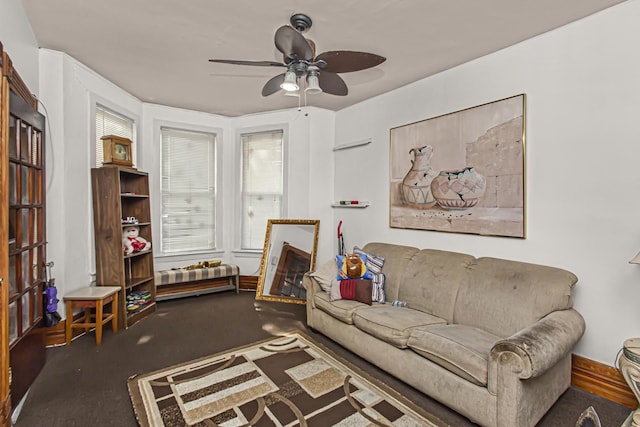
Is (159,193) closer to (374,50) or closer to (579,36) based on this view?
(374,50)

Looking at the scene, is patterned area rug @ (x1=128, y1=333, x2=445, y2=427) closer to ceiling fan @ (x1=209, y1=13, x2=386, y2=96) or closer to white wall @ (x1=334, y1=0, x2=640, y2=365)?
white wall @ (x1=334, y1=0, x2=640, y2=365)

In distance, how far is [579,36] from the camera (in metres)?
2.30

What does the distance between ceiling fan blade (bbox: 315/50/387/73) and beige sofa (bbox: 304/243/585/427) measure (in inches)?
73.2

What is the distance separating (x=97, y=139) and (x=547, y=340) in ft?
14.6

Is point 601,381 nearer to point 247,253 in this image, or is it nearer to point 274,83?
point 274,83

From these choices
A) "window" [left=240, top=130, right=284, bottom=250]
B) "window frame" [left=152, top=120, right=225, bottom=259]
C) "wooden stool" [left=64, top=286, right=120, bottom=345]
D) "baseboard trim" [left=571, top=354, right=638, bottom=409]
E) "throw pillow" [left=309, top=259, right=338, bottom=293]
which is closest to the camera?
"baseboard trim" [left=571, top=354, right=638, bottom=409]

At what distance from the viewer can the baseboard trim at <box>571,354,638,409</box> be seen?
2.09 metres

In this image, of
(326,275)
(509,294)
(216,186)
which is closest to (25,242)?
(326,275)

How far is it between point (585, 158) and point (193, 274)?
14.6ft

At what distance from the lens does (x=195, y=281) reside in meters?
4.57

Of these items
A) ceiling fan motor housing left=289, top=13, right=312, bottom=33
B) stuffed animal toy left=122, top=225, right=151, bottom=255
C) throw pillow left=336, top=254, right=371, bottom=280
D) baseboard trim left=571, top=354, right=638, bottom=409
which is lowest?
baseboard trim left=571, top=354, right=638, bottom=409

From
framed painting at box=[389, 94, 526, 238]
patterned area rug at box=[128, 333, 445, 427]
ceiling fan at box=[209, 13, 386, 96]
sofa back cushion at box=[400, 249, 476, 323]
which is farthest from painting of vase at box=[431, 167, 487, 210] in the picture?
patterned area rug at box=[128, 333, 445, 427]

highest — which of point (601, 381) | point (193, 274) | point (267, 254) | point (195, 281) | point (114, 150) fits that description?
point (114, 150)

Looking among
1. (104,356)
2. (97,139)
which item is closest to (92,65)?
(97,139)
